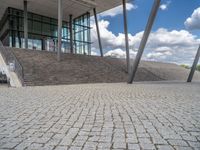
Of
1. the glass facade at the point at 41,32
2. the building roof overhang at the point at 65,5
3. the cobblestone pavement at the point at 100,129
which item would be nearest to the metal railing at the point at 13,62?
the cobblestone pavement at the point at 100,129

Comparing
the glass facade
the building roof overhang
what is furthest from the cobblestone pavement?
the glass facade

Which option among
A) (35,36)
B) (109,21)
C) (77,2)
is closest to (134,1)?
(77,2)

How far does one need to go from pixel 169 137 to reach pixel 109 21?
36.3m

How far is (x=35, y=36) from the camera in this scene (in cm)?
3231

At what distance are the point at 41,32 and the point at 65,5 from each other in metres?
7.29

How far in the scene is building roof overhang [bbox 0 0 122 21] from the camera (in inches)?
1061

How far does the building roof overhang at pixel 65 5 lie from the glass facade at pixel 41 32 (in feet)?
4.44

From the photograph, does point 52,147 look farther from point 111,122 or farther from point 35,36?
point 35,36

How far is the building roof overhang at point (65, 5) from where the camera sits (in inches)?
1061

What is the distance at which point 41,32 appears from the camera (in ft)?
108

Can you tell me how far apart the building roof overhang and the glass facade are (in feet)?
4.44

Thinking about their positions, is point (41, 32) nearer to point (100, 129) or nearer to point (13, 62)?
point (13, 62)

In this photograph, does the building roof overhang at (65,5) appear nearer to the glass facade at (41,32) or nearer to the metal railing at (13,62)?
the glass facade at (41,32)

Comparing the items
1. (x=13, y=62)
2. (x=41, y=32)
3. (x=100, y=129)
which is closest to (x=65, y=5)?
(x=41, y=32)
